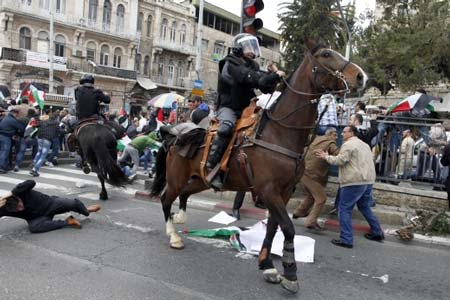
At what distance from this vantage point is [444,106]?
17234 mm

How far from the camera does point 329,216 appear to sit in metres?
8.08

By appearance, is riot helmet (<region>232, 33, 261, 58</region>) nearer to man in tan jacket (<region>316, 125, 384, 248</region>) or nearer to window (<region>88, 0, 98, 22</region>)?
man in tan jacket (<region>316, 125, 384, 248</region>)

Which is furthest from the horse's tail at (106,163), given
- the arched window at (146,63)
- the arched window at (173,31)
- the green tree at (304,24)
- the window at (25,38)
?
the arched window at (173,31)

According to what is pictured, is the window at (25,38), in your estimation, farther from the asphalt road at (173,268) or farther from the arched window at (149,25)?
the asphalt road at (173,268)

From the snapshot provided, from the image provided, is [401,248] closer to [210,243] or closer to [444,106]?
[210,243]

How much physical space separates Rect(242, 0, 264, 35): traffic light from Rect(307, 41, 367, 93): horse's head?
10.1ft

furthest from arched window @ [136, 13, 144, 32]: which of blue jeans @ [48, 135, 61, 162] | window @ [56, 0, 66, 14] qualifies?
blue jeans @ [48, 135, 61, 162]

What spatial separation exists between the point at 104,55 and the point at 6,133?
99.6 ft

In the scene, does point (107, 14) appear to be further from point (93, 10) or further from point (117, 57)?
point (117, 57)

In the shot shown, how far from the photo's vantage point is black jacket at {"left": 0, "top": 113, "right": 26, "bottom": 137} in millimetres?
11766

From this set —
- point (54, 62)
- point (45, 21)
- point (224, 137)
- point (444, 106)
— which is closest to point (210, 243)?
point (224, 137)

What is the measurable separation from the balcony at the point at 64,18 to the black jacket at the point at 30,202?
3231cm

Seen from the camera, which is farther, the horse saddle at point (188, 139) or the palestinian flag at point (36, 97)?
the palestinian flag at point (36, 97)

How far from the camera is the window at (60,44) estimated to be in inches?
1436
